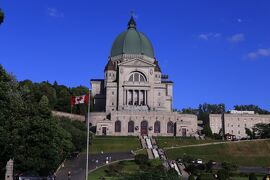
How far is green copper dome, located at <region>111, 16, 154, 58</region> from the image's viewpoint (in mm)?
116500

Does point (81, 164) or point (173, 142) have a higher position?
point (173, 142)

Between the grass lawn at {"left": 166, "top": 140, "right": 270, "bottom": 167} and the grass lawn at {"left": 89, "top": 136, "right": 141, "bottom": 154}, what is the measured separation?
7.75m

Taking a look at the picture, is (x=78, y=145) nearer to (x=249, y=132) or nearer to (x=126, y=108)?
(x=126, y=108)

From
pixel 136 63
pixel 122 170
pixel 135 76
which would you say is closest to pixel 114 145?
pixel 122 170

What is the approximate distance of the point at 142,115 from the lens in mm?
100312

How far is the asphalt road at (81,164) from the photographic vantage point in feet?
177

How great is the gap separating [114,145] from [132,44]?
42.2m

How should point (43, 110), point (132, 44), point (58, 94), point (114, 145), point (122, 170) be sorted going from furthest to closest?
point (132, 44) → point (58, 94) → point (114, 145) → point (122, 170) → point (43, 110)

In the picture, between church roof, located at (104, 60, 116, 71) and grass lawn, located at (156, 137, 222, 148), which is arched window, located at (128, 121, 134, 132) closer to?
grass lawn, located at (156, 137, 222, 148)

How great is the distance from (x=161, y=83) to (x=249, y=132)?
2457 centimetres

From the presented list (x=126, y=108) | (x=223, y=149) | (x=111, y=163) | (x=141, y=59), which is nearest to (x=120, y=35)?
(x=141, y=59)

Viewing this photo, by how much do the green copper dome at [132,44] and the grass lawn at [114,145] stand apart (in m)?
33.6

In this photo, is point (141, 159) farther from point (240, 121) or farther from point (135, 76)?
point (240, 121)

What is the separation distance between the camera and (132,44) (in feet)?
384
